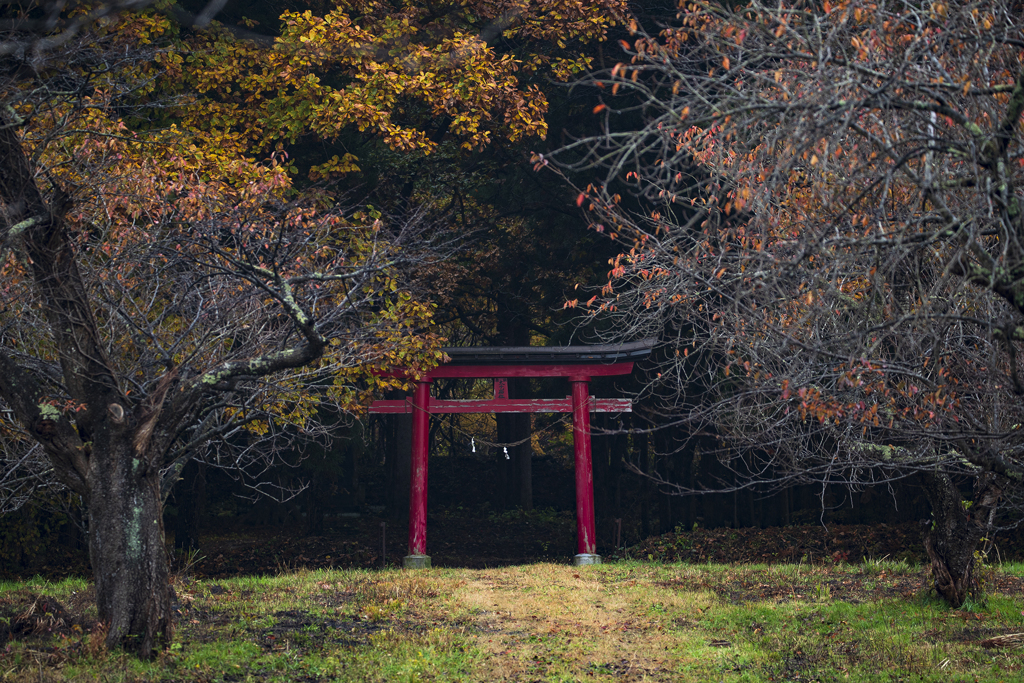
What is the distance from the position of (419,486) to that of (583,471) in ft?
9.70

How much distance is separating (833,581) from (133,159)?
35.8 ft

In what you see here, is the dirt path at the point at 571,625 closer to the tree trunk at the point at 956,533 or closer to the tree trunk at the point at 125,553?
the tree trunk at the point at 956,533

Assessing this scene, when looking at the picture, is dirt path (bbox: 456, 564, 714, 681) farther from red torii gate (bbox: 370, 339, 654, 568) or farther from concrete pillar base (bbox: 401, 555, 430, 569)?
red torii gate (bbox: 370, 339, 654, 568)

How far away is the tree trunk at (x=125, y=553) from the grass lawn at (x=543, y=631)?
0.68ft

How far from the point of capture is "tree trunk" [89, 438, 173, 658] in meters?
7.18

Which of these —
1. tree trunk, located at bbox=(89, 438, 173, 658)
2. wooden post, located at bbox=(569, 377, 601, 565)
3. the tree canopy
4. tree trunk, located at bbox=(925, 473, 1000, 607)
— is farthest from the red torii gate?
the tree canopy

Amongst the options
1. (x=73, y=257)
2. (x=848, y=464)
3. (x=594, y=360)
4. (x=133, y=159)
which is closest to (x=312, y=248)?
(x=133, y=159)

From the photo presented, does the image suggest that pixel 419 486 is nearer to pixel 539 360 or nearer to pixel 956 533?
pixel 539 360

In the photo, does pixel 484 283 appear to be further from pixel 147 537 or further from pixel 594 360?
pixel 147 537

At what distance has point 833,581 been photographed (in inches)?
452

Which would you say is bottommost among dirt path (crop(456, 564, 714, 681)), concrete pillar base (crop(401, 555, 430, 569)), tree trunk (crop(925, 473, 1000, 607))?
concrete pillar base (crop(401, 555, 430, 569))

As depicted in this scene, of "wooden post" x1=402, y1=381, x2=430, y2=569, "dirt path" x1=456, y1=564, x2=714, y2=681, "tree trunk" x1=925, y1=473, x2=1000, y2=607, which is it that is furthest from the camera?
"wooden post" x1=402, y1=381, x2=430, y2=569

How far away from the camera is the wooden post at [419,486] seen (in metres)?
14.5

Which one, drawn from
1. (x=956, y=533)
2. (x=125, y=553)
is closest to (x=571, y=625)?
(x=956, y=533)
